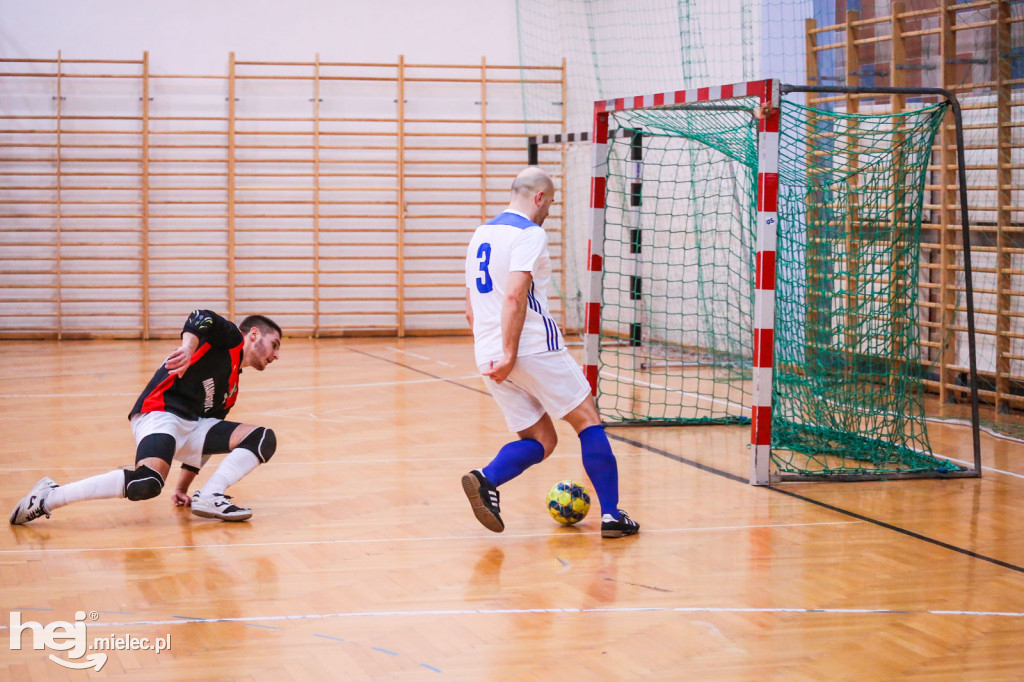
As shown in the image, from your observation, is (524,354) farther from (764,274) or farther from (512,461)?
(764,274)

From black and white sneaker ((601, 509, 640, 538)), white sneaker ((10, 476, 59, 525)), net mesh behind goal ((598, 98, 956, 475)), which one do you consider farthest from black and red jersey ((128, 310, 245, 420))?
net mesh behind goal ((598, 98, 956, 475))

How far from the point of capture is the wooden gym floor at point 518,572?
3131 millimetres

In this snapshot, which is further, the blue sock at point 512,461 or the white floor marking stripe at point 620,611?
the blue sock at point 512,461

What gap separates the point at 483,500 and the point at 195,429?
1.39 meters

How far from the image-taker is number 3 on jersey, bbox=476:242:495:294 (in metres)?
4.27

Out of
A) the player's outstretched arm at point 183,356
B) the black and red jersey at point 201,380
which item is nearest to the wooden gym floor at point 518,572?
the black and red jersey at point 201,380

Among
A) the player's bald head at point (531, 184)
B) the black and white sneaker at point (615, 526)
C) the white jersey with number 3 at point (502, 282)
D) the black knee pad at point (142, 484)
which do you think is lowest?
the black and white sneaker at point (615, 526)

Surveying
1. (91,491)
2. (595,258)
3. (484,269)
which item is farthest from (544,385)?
(595,258)

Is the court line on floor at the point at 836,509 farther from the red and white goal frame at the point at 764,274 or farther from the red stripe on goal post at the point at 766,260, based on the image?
the red stripe on goal post at the point at 766,260

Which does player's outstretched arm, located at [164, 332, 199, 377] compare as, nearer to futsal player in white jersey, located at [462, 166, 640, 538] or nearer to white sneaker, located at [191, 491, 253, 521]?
white sneaker, located at [191, 491, 253, 521]

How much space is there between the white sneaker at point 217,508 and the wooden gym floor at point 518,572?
0.07 meters

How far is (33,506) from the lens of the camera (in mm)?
4492

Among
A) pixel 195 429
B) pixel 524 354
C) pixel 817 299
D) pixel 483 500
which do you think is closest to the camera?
pixel 524 354

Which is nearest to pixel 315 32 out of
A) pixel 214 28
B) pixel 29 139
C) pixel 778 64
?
pixel 214 28
